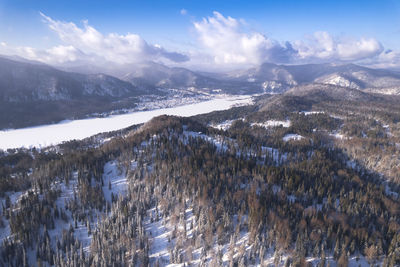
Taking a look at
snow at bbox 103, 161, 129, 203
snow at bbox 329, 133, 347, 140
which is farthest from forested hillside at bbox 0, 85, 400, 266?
snow at bbox 329, 133, 347, 140

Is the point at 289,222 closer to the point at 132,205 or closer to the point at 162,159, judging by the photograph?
the point at 132,205

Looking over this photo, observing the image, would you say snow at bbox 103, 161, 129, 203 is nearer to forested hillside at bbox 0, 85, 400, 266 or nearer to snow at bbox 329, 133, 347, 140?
forested hillside at bbox 0, 85, 400, 266

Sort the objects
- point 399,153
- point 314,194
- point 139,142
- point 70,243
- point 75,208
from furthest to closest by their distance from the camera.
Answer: point 399,153, point 139,142, point 314,194, point 75,208, point 70,243

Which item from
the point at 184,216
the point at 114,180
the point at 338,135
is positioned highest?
the point at 114,180

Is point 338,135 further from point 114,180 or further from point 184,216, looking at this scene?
point 114,180

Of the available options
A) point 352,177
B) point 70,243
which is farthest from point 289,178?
Answer: point 70,243

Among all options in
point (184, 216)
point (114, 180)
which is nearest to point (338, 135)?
point (184, 216)

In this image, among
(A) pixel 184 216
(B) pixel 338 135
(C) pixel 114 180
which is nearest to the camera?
(A) pixel 184 216

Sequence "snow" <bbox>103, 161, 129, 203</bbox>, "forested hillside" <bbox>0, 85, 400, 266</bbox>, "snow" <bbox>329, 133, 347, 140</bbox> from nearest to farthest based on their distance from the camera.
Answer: "forested hillside" <bbox>0, 85, 400, 266</bbox>
"snow" <bbox>103, 161, 129, 203</bbox>
"snow" <bbox>329, 133, 347, 140</bbox>

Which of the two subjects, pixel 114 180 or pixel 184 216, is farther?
pixel 114 180

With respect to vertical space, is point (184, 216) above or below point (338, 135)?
above

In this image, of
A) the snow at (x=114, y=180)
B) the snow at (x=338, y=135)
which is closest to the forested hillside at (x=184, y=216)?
the snow at (x=114, y=180)
